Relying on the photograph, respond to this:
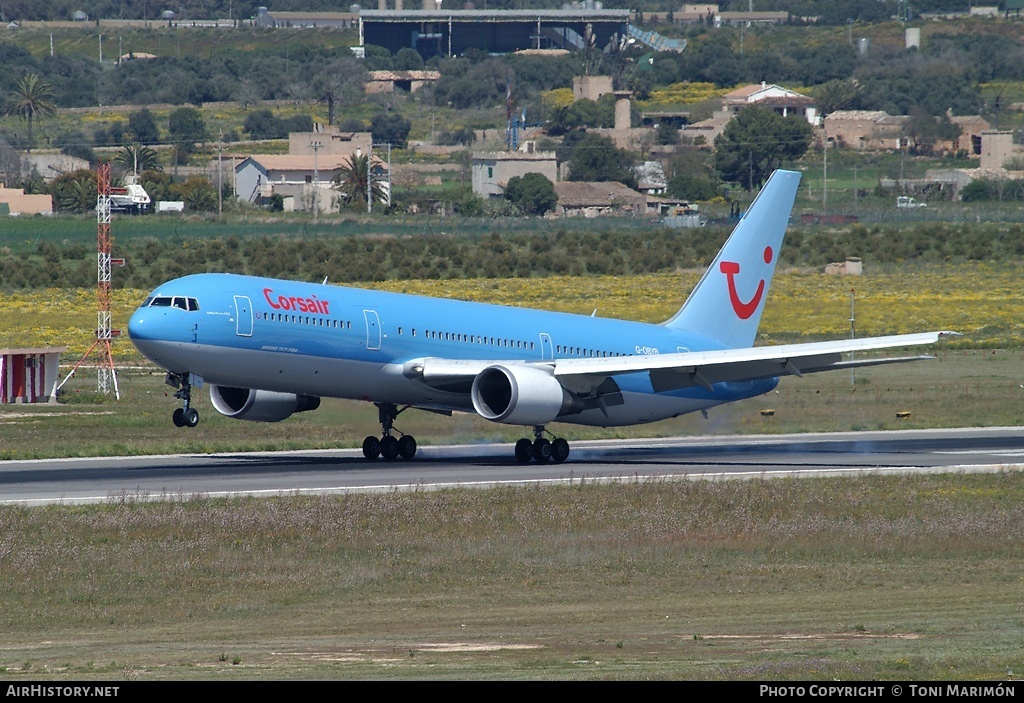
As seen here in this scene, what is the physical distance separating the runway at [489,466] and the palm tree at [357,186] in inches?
4672

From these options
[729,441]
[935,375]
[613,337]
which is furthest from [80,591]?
[935,375]

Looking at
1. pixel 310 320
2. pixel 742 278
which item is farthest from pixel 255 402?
pixel 742 278

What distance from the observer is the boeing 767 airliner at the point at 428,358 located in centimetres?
4016

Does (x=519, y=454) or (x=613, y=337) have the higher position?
(x=613, y=337)

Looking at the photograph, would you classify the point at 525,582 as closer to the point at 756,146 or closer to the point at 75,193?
the point at 75,193

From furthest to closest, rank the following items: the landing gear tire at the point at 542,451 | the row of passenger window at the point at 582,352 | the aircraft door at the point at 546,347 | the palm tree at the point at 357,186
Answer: the palm tree at the point at 357,186, the row of passenger window at the point at 582,352, the aircraft door at the point at 546,347, the landing gear tire at the point at 542,451

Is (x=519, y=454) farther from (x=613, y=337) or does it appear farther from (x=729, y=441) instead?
(x=729, y=441)

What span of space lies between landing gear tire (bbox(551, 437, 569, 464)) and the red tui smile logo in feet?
30.9

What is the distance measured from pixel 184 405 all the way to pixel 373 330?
5.87 metres

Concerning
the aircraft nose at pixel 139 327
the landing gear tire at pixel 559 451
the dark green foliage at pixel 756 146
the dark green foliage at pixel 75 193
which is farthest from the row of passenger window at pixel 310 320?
the dark green foliage at pixel 756 146

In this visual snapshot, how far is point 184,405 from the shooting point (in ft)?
130

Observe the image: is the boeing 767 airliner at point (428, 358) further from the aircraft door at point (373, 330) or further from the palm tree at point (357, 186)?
the palm tree at point (357, 186)

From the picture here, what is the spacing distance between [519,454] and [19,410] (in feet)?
73.8

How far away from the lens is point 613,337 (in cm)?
4919
